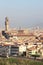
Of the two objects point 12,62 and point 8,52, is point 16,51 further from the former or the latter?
point 12,62

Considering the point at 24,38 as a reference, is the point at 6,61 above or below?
below

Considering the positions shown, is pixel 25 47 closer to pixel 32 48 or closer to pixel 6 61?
pixel 32 48

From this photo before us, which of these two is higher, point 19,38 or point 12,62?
point 19,38

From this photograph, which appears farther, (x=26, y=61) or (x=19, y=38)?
(x=19, y=38)

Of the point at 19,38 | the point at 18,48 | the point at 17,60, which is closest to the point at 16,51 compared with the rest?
the point at 18,48

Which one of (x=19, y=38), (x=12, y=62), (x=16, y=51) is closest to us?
(x=12, y=62)

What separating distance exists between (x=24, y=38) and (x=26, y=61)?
2425cm

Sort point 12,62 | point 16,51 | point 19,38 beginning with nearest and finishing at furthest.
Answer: point 12,62 → point 16,51 → point 19,38

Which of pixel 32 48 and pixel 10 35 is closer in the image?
pixel 32 48

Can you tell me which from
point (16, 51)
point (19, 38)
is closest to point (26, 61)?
point (16, 51)

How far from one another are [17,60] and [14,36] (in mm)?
24272

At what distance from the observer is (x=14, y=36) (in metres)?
45.3

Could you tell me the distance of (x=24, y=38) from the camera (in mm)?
45125

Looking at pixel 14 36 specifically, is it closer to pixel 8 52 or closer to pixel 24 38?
pixel 24 38
